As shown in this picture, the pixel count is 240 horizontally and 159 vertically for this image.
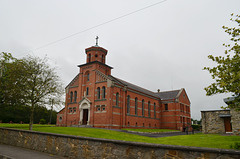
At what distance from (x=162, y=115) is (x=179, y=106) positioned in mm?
5134

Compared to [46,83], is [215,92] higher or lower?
lower

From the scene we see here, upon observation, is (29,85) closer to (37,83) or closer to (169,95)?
(37,83)

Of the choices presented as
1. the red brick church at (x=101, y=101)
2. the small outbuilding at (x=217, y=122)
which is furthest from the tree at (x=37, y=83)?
the small outbuilding at (x=217, y=122)

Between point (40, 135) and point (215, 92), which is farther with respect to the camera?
point (40, 135)

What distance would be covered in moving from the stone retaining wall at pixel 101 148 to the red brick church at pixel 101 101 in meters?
17.9

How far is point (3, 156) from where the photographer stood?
385 inches

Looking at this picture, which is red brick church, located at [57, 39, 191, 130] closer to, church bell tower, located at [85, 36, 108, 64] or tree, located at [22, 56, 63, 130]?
church bell tower, located at [85, 36, 108, 64]

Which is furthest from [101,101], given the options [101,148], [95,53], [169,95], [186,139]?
[169,95]

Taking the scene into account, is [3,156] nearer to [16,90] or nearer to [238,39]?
[16,90]

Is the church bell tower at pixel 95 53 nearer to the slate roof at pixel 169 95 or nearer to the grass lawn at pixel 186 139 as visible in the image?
the grass lawn at pixel 186 139

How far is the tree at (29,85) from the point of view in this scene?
20.5m

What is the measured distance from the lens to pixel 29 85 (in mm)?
21016

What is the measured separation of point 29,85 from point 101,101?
1329 centimetres

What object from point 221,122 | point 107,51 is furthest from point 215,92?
point 107,51
